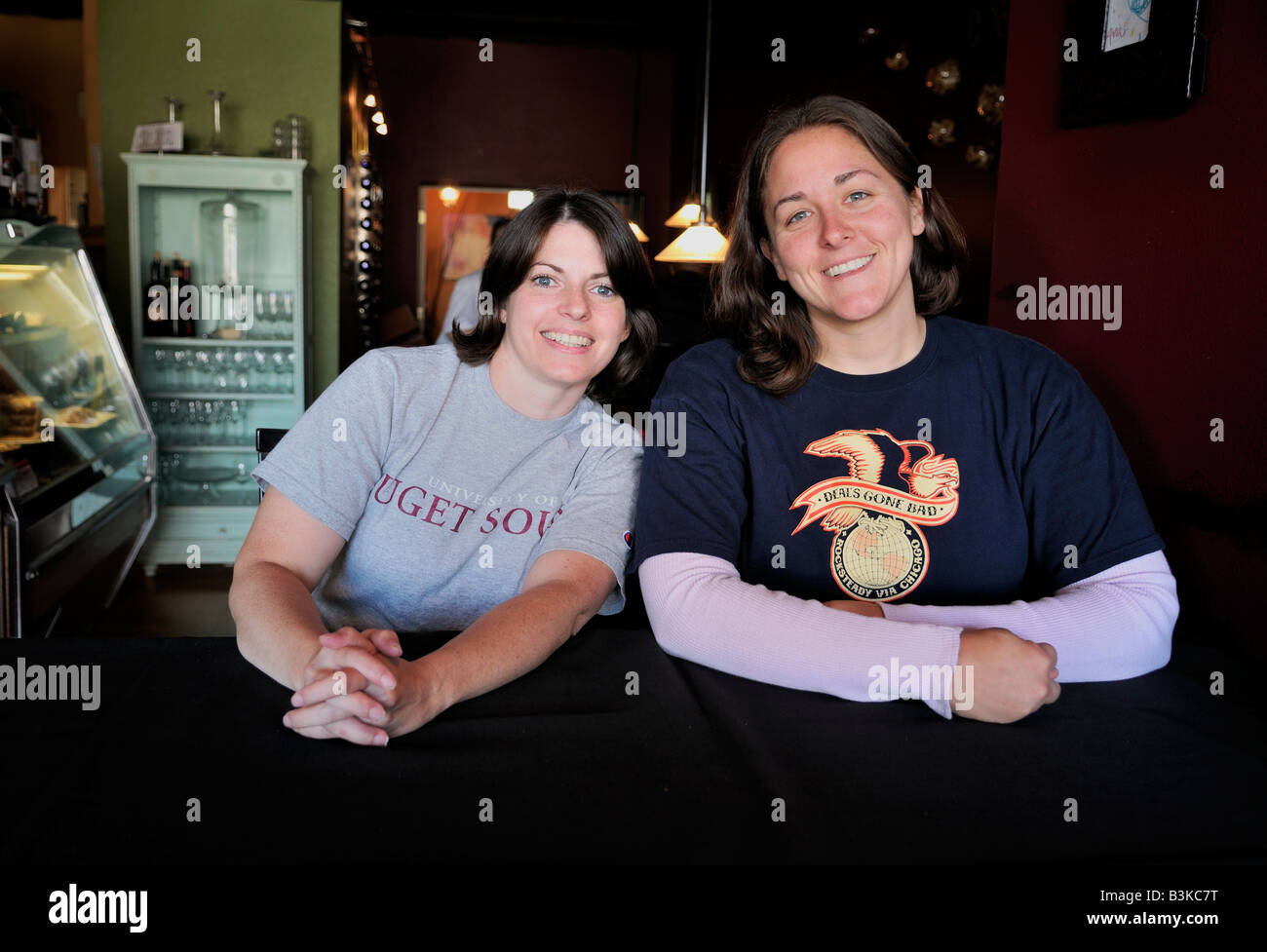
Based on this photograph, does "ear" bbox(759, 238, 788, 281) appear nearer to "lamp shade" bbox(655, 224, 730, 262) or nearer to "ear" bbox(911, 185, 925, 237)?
"ear" bbox(911, 185, 925, 237)

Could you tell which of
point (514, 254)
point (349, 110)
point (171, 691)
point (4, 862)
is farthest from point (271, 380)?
point (4, 862)

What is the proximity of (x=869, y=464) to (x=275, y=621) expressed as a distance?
89cm

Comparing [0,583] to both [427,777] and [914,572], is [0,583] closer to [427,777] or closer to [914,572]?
[427,777]

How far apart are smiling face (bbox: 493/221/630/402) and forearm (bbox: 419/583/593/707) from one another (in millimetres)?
430

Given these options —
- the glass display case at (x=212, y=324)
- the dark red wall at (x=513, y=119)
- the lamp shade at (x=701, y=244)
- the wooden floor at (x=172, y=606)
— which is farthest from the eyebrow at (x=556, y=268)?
the dark red wall at (x=513, y=119)

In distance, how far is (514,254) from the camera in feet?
5.52

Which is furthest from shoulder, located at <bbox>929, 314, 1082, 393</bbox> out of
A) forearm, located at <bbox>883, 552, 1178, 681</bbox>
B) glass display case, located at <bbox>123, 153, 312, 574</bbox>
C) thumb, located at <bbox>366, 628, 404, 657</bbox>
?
glass display case, located at <bbox>123, 153, 312, 574</bbox>

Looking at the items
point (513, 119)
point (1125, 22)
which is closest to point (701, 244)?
point (1125, 22)

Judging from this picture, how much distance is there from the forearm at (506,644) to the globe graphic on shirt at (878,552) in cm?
43

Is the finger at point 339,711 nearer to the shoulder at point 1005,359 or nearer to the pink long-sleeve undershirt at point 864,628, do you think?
the pink long-sleeve undershirt at point 864,628

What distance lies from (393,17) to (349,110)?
253 centimetres

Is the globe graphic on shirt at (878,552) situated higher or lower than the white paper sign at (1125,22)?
lower

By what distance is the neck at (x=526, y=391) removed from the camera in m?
1.67

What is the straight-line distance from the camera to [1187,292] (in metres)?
1.94
